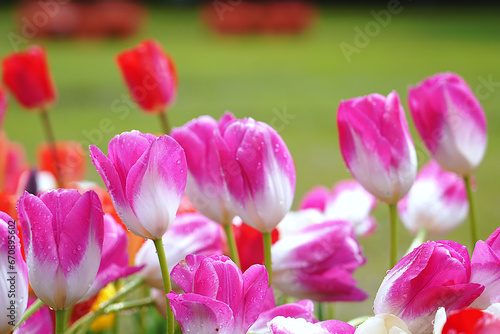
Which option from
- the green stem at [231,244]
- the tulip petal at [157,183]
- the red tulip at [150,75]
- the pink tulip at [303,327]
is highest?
the red tulip at [150,75]

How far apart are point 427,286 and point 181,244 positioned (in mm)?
157

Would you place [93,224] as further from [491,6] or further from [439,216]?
[491,6]

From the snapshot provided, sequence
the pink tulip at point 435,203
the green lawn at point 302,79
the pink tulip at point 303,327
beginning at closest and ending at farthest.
→ the pink tulip at point 303,327 < the pink tulip at point 435,203 < the green lawn at point 302,79

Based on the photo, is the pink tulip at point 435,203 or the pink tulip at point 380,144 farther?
the pink tulip at point 435,203

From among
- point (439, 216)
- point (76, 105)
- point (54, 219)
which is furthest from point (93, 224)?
point (76, 105)

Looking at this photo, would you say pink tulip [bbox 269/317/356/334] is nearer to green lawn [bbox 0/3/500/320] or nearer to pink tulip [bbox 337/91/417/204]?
pink tulip [bbox 337/91/417/204]

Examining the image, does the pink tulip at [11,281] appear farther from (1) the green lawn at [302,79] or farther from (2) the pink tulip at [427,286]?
(1) the green lawn at [302,79]

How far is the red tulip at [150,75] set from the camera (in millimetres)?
623

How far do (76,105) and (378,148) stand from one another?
14.4 feet

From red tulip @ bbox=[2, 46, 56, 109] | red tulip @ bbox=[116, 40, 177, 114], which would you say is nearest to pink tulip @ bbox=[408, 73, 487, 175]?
red tulip @ bbox=[116, 40, 177, 114]

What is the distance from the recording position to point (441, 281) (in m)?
0.32

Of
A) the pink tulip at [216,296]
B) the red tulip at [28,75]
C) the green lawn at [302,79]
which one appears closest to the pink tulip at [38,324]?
the pink tulip at [216,296]

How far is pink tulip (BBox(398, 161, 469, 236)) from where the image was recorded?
54 centimetres

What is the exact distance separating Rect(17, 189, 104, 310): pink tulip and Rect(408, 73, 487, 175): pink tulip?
228 mm
